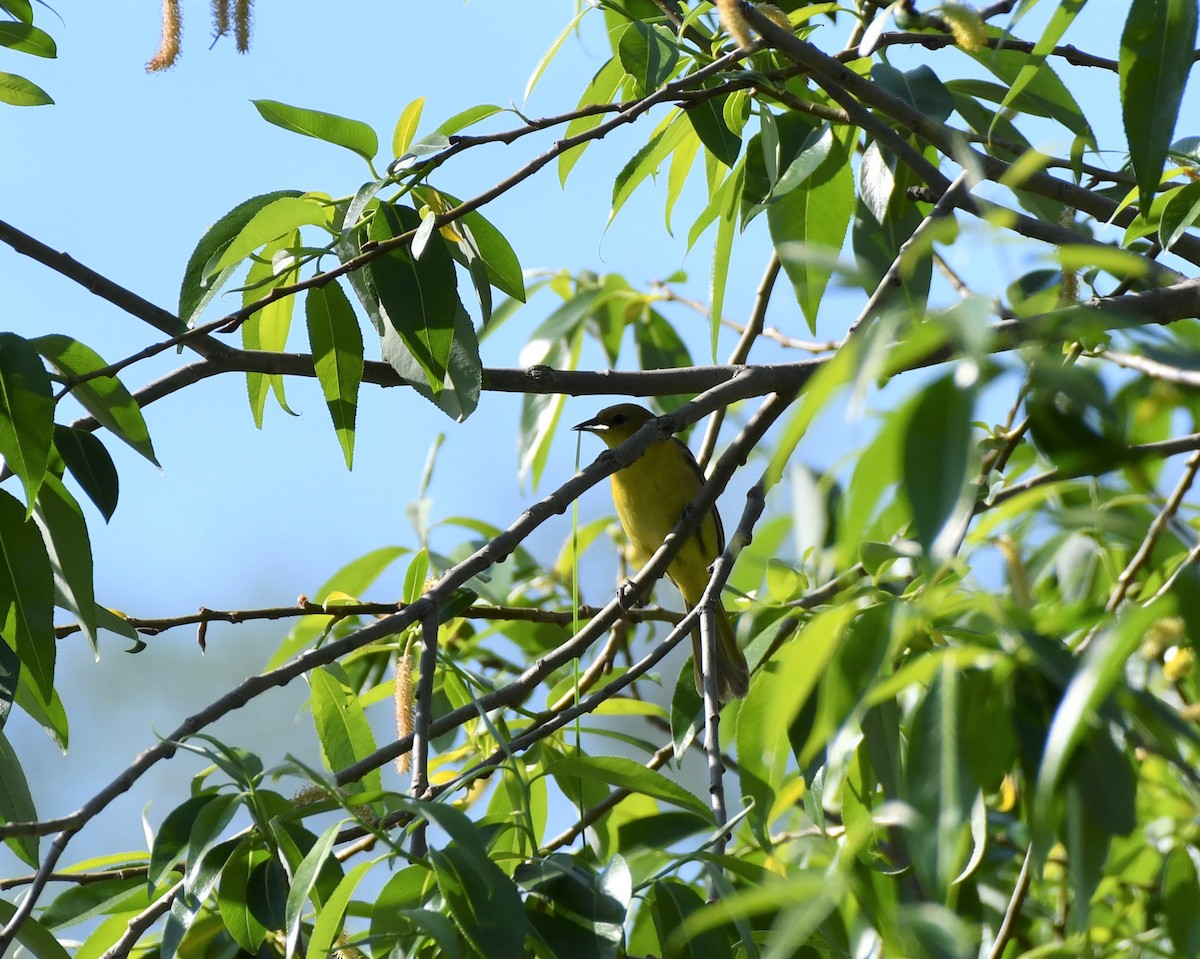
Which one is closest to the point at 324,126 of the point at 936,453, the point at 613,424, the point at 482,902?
the point at 482,902

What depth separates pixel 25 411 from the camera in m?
1.70

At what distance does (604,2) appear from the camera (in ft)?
7.55

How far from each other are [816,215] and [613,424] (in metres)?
3.19

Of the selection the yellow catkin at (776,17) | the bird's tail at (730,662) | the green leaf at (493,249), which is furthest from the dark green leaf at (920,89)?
the bird's tail at (730,662)

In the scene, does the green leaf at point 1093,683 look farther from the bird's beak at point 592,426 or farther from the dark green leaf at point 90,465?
the bird's beak at point 592,426

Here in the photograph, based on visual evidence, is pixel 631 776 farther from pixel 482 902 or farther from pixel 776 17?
pixel 776 17

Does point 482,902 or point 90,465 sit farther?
point 90,465

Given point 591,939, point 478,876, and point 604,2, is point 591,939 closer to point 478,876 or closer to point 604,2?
point 478,876

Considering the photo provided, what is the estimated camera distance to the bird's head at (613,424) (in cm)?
573

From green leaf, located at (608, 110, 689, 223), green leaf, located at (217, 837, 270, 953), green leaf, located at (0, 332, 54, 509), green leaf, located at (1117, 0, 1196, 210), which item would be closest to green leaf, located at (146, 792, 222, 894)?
green leaf, located at (217, 837, 270, 953)

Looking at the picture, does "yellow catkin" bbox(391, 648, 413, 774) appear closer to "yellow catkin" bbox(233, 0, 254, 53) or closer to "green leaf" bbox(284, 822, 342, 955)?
"green leaf" bbox(284, 822, 342, 955)

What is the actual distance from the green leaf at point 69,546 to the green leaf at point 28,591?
0.12ft

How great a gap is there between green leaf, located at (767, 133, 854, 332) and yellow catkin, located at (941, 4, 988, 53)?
0.69 meters

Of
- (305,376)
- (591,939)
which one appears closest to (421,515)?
(305,376)
